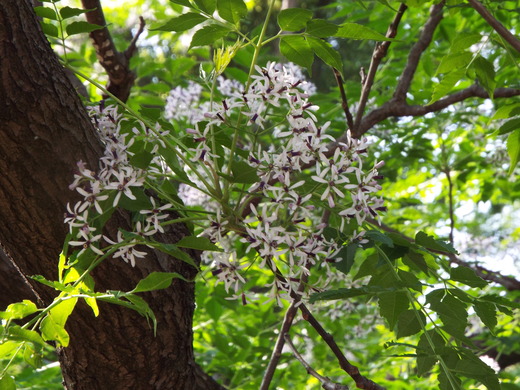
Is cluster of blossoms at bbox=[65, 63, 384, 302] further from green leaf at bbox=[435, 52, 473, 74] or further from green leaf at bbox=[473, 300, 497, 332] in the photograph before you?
green leaf at bbox=[435, 52, 473, 74]

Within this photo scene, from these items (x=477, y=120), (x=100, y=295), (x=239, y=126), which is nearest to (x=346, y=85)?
Result: (x=477, y=120)

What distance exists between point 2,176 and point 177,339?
0.55 m

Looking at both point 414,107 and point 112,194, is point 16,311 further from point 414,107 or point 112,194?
point 414,107

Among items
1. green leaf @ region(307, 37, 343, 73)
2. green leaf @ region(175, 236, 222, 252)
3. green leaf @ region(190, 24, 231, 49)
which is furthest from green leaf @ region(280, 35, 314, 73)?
green leaf @ region(175, 236, 222, 252)

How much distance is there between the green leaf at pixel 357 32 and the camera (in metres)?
1.29

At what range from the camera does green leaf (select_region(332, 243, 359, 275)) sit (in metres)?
1.17

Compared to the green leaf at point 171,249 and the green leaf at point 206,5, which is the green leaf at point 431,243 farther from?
the green leaf at point 206,5

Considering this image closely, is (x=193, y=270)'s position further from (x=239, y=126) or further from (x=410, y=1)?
(x=410, y=1)

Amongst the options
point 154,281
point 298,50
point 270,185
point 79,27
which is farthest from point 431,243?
point 79,27

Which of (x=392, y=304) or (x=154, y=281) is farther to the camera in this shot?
(x=392, y=304)

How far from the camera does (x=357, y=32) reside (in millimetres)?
1307

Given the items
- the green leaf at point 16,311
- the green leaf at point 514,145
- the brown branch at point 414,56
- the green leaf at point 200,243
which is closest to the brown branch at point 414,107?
the brown branch at point 414,56

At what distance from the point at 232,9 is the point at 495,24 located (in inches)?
23.9

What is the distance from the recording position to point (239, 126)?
1227 millimetres
